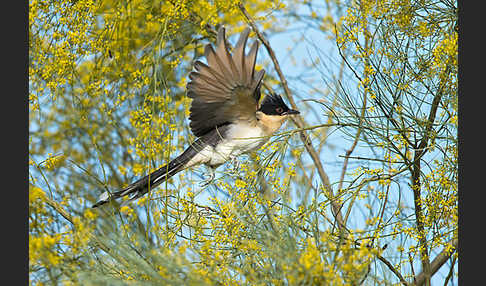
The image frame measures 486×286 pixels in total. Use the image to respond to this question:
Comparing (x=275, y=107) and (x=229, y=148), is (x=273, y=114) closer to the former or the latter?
(x=275, y=107)

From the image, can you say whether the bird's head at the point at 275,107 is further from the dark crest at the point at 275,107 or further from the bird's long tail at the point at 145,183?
the bird's long tail at the point at 145,183

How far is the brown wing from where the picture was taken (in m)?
1.32

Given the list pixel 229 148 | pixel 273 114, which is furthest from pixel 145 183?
pixel 273 114

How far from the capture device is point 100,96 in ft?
5.28

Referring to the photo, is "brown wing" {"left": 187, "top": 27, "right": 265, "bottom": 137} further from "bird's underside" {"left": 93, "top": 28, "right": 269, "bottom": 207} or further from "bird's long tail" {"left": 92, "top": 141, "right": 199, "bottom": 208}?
"bird's long tail" {"left": 92, "top": 141, "right": 199, "bottom": 208}

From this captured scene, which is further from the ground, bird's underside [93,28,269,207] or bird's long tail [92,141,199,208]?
bird's underside [93,28,269,207]

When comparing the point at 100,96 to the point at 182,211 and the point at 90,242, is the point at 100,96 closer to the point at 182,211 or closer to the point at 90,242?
the point at 182,211

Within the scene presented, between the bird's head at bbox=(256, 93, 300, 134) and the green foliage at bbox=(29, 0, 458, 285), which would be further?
the bird's head at bbox=(256, 93, 300, 134)

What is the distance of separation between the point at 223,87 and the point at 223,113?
5.4 inches

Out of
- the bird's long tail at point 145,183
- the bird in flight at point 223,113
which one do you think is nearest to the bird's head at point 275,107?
the bird in flight at point 223,113

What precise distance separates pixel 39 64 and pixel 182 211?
59cm

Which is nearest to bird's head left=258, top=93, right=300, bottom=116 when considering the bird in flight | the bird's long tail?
the bird in flight

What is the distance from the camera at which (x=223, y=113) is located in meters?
1.55

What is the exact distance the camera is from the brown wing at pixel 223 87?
132cm
